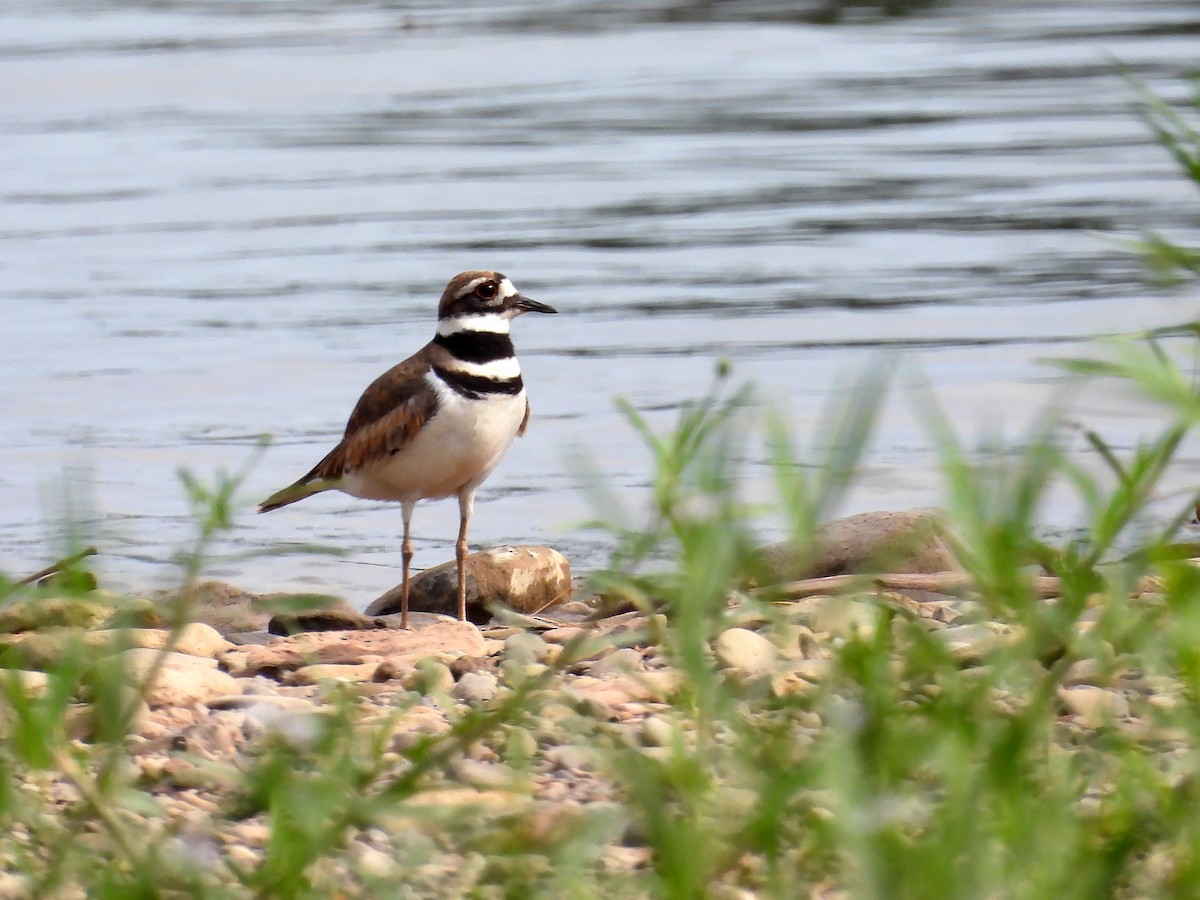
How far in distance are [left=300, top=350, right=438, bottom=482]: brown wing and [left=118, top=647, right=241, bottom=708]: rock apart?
86.5 inches

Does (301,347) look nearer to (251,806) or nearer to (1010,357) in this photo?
(1010,357)

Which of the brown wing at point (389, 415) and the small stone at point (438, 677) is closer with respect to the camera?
the small stone at point (438, 677)

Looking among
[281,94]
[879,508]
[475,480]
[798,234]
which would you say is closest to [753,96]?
[281,94]

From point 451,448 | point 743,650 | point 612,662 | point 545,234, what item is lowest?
point 545,234

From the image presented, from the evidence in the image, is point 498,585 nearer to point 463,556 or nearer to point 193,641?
point 463,556

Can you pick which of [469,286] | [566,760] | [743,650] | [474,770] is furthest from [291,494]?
[469,286]

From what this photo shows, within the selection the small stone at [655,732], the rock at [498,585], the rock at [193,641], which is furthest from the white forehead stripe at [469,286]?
the small stone at [655,732]

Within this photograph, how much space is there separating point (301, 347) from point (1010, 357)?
4.18m

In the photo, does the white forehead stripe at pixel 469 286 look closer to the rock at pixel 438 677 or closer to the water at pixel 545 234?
the water at pixel 545 234

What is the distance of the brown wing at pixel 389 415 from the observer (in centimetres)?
744

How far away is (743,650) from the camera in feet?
16.2

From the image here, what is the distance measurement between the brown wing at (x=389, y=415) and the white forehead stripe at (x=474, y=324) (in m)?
0.14

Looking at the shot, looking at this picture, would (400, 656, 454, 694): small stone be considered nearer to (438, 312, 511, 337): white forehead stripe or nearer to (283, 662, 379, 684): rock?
(283, 662, 379, 684): rock

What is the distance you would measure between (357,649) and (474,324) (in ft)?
7.37
